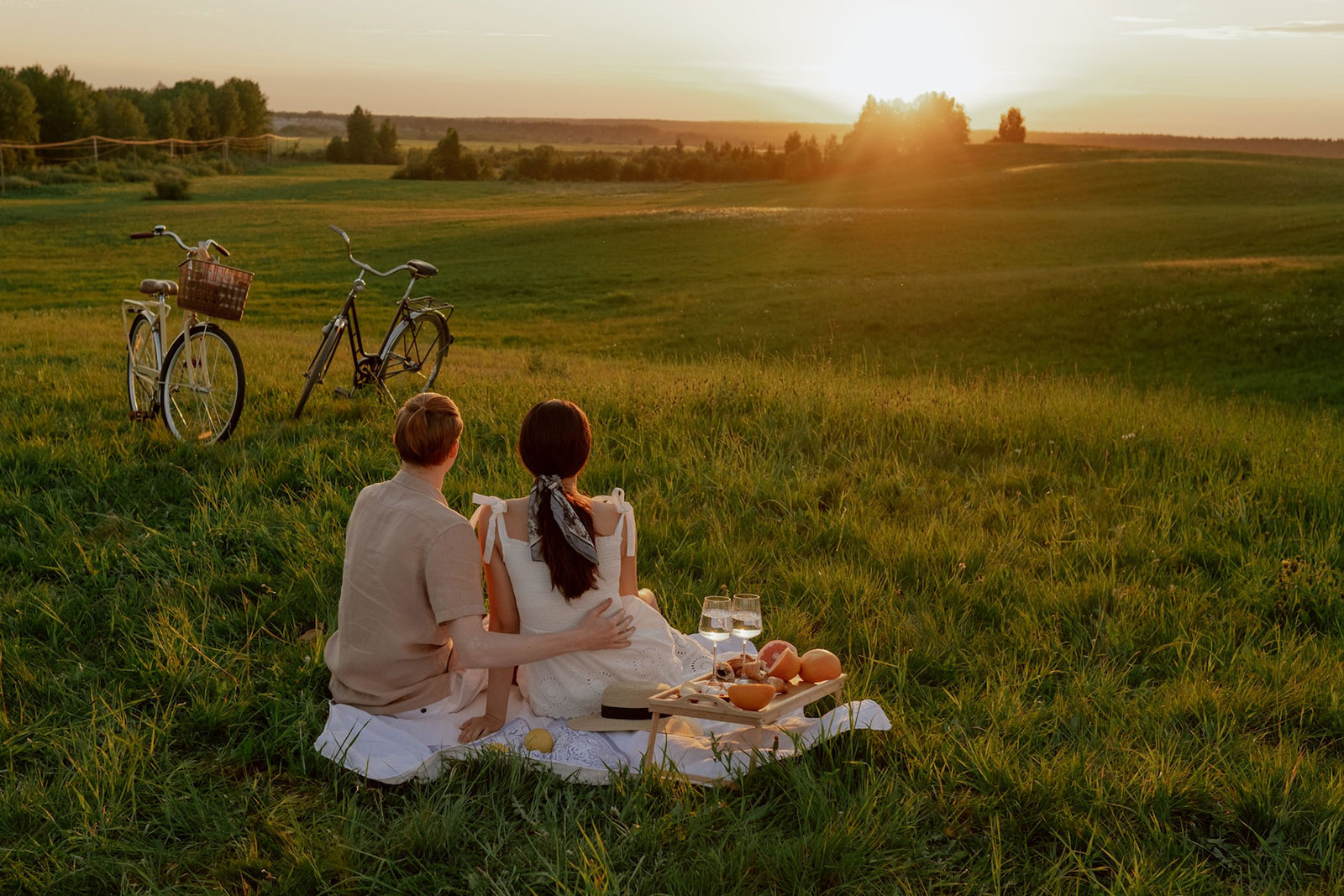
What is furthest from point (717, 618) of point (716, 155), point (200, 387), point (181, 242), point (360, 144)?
point (360, 144)

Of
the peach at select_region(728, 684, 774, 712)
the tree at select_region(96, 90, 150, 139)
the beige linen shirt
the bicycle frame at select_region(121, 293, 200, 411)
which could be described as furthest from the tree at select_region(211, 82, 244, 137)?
the peach at select_region(728, 684, 774, 712)

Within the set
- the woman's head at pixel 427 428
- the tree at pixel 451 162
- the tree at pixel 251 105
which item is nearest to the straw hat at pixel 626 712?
the woman's head at pixel 427 428

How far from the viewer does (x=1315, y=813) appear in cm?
403

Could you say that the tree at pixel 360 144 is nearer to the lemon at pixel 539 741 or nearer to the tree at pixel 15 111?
the tree at pixel 15 111

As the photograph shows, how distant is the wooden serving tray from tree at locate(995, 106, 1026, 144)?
4668 inches

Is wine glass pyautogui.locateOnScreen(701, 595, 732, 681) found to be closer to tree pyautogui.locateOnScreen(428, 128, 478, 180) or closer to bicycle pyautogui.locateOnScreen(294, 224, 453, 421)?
bicycle pyautogui.locateOnScreen(294, 224, 453, 421)

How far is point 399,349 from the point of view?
11117 mm

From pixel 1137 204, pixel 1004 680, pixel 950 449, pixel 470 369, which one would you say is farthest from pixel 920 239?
pixel 1004 680

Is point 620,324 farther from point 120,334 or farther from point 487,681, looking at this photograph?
point 487,681

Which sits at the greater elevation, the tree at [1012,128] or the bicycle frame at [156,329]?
the tree at [1012,128]

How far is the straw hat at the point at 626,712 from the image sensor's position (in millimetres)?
4465

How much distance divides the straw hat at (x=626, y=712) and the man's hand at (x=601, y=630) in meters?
0.19

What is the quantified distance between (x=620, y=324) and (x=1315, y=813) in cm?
2386

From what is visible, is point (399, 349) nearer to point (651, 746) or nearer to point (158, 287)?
point (158, 287)
